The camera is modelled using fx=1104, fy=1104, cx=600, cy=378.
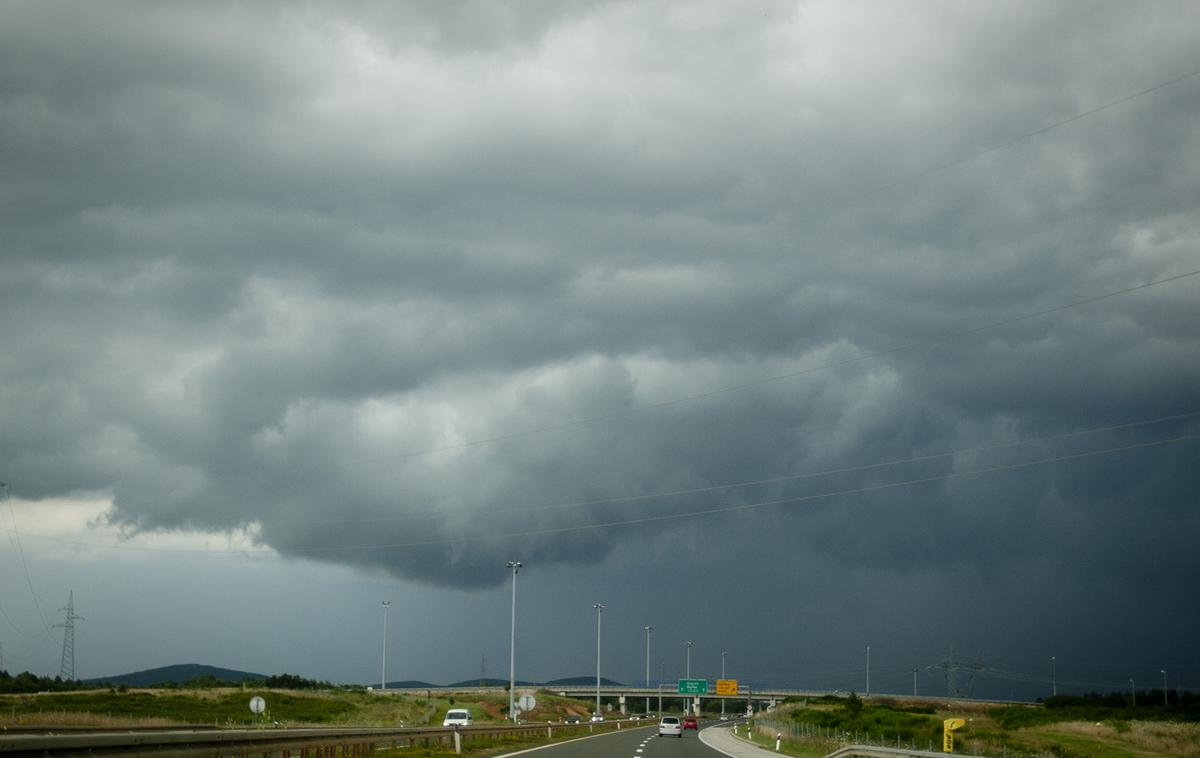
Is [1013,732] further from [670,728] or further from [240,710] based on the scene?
[240,710]

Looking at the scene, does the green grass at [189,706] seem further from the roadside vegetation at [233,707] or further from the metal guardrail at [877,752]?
the metal guardrail at [877,752]

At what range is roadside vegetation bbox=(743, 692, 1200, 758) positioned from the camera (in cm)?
5572

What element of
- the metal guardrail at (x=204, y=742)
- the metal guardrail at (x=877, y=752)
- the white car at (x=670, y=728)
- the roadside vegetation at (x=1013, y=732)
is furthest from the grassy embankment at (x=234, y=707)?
the metal guardrail at (x=877, y=752)

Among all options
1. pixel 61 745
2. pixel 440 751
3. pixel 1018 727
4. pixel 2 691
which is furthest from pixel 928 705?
pixel 61 745

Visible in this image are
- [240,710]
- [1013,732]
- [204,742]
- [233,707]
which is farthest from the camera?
[233,707]

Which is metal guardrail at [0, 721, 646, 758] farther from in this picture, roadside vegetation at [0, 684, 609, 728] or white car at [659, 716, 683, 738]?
white car at [659, 716, 683, 738]

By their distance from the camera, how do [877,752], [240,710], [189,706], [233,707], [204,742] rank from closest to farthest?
[204,742], [877,752], [189,706], [240,710], [233,707]

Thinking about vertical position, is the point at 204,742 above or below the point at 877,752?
above

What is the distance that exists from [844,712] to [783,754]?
6859cm

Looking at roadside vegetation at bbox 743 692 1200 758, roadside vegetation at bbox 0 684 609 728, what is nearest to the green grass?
roadside vegetation at bbox 0 684 609 728

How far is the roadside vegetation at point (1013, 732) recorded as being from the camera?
55.7 meters

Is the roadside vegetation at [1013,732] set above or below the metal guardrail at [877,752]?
below

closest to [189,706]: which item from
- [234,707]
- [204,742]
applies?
[234,707]

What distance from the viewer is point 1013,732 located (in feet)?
304
